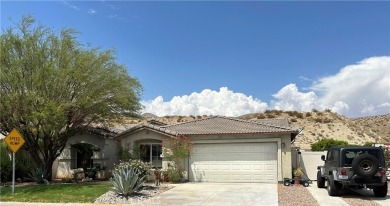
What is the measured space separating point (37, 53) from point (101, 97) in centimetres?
367

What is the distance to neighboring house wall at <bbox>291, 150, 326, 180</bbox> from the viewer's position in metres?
22.5

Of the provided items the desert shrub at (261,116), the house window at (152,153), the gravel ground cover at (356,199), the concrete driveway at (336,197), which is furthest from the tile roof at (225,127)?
the desert shrub at (261,116)

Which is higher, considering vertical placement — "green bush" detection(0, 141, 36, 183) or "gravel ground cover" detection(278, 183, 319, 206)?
"green bush" detection(0, 141, 36, 183)

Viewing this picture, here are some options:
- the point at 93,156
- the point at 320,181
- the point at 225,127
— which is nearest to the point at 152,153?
the point at 93,156

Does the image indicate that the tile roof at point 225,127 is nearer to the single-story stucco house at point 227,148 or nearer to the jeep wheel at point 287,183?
the single-story stucco house at point 227,148

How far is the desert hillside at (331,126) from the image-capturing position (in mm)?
48875

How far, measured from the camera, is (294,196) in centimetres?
1591

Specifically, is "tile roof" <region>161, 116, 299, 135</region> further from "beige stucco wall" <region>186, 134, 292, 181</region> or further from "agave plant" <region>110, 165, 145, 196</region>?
"agave plant" <region>110, 165, 145, 196</region>

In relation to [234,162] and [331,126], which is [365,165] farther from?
[331,126]

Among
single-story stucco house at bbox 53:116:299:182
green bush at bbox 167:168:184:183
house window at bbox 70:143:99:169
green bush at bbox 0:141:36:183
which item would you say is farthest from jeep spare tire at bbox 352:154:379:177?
green bush at bbox 0:141:36:183

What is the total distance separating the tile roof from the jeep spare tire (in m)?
5.71

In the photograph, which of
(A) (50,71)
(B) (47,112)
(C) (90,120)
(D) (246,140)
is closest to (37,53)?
(A) (50,71)

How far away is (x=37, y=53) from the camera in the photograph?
1925cm

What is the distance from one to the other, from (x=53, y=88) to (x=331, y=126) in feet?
135
